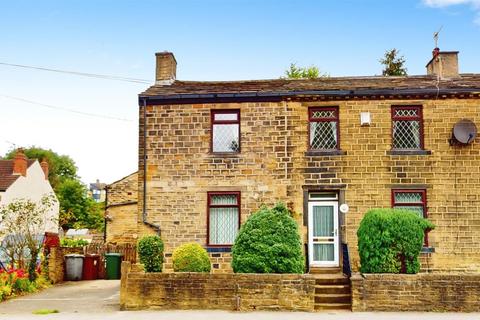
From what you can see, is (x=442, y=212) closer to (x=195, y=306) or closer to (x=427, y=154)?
(x=427, y=154)

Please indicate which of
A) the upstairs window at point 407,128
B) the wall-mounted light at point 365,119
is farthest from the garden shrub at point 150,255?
the upstairs window at point 407,128

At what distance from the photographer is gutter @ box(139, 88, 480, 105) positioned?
1791 cm

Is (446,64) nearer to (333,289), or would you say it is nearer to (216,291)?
(333,289)

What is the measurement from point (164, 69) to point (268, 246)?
30.2ft

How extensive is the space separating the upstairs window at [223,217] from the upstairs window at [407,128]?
5.65m

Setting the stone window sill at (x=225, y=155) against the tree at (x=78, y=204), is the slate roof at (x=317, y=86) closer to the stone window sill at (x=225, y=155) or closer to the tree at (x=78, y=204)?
the stone window sill at (x=225, y=155)

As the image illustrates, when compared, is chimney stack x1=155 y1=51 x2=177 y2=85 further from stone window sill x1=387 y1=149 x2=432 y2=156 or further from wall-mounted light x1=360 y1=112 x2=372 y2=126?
stone window sill x1=387 y1=149 x2=432 y2=156

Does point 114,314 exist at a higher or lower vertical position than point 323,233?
lower

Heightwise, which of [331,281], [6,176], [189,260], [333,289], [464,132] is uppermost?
[6,176]

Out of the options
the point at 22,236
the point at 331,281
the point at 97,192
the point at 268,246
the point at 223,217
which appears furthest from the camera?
the point at 97,192

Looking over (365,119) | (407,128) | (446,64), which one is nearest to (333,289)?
(365,119)

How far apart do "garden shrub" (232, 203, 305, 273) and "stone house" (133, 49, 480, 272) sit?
3.28m

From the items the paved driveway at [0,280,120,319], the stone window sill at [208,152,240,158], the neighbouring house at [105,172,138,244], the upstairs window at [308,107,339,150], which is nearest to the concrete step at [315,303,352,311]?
the paved driveway at [0,280,120,319]

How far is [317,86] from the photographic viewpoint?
1895 cm
